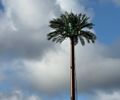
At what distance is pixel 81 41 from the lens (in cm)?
16788

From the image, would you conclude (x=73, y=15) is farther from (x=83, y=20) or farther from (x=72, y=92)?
(x=72, y=92)

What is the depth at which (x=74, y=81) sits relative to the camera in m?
167

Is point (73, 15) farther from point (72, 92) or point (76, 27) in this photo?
point (72, 92)

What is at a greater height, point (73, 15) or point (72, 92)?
point (73, 15)

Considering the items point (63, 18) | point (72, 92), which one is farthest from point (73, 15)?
point (72, 92)

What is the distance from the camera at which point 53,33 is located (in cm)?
16800

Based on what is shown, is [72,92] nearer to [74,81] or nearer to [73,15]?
[74,81]

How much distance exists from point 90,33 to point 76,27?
2674mm

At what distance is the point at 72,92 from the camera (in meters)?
166

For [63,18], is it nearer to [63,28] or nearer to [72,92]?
[63,28]

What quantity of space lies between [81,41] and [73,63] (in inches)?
156

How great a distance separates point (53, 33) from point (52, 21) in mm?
1917

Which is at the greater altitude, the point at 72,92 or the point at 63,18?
the point at 63,18

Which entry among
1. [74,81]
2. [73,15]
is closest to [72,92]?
[74,81]
